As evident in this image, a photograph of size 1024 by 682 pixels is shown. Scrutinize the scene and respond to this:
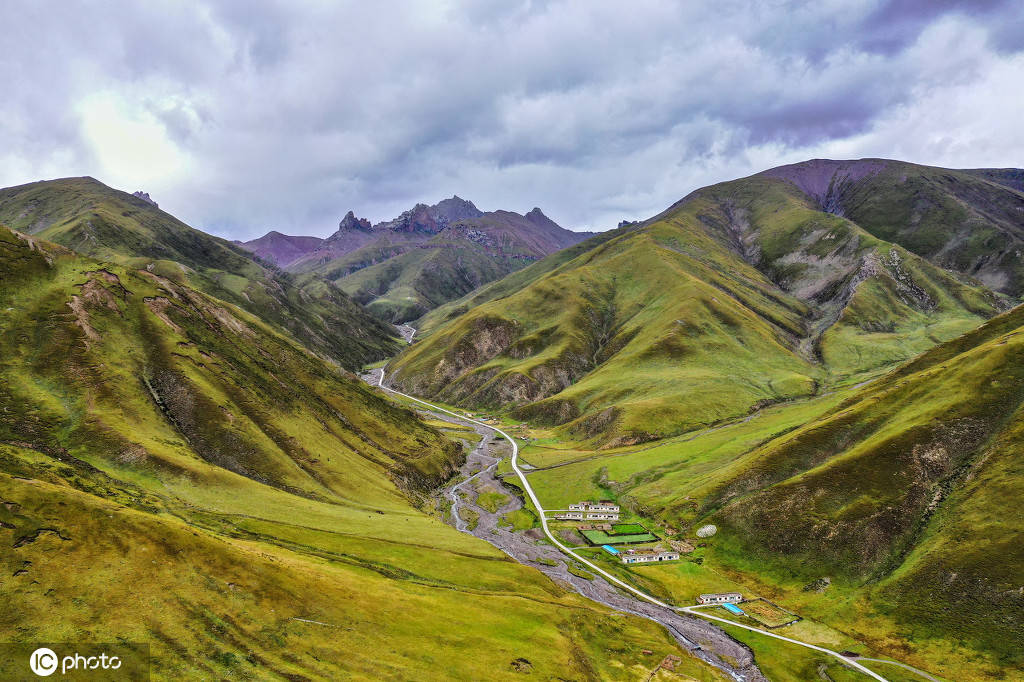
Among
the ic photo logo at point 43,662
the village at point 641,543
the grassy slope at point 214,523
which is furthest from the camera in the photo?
the village at point 641,543

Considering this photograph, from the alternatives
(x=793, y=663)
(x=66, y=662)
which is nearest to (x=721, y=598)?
(x=793, y=663)

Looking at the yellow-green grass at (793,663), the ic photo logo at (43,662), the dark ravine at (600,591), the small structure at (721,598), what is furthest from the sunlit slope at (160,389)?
the yellow-green grass at (793,663)

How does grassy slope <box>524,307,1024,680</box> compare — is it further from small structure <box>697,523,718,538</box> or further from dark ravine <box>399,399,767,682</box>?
dark ravine <box>399,399,767,682</box>

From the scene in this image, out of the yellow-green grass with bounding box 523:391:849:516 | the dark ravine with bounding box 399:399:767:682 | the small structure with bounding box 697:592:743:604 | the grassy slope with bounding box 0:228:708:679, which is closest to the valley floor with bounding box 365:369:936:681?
the dark ravine with bounding box 399:399:767:682

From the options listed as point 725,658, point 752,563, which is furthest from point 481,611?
point 752,563

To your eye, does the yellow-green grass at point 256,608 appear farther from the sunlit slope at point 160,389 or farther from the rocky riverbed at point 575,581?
the sunlit slope at point 160,389

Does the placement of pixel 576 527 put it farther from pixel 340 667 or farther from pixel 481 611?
pixel 340 667
